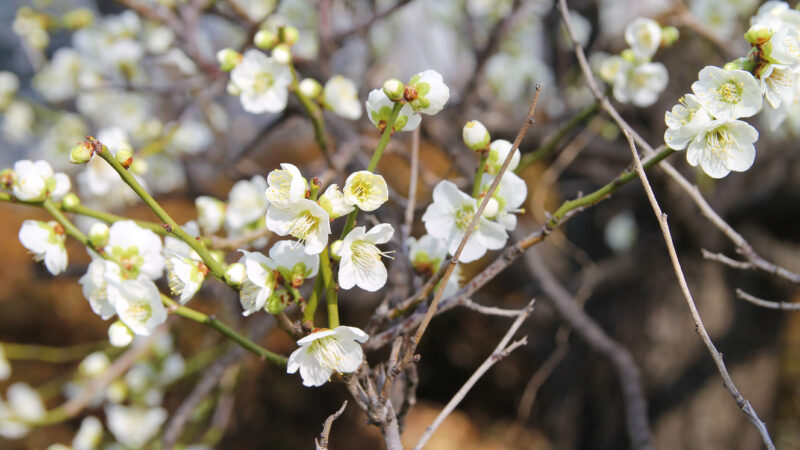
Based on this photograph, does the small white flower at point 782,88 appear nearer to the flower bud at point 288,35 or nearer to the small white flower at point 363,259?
the small white flower at point 363,259

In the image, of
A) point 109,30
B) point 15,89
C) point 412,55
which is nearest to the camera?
point 109,30

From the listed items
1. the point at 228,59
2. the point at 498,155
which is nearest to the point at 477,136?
the point at 498,155

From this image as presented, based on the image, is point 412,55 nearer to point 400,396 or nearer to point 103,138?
point 103,138

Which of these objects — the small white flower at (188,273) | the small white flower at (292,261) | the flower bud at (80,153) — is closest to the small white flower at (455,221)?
the small white flower at (292,261)

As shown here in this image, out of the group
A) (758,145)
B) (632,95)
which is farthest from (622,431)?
(632,95)

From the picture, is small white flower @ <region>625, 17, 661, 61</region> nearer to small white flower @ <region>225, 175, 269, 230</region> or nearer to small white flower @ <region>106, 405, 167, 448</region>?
small white flower @ <region>225, 175, 269, 230</region>

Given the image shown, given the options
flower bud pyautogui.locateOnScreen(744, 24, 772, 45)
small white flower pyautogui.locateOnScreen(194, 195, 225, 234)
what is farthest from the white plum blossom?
flower bud pyautogui.locateOnScreen(744, 24, 772, 45)
